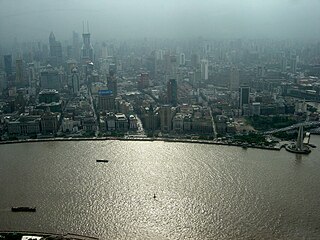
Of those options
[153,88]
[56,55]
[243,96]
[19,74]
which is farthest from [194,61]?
[19,74]

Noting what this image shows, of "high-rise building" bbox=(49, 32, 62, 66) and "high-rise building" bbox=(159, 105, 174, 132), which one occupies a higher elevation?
"high-rise building" bbox=(49, 32, 62, 66)

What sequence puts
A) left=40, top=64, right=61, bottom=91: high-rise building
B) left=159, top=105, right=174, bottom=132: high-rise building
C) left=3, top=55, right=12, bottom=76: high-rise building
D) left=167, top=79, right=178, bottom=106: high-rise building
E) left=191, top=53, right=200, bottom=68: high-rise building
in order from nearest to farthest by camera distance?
left=159, top=105, right=174, bottom=132: high-rise building, left=167, top=79, right=178, bottom=106: high-rise building, left=40, top=64, right=61, bottom=91: high-rise building, left=3, top=55, right=12, bottom=76: high-rise building, left=191, top=53, right=200, bottom=68: high-rise building

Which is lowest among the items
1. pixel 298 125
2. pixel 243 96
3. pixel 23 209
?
pixel 23 209

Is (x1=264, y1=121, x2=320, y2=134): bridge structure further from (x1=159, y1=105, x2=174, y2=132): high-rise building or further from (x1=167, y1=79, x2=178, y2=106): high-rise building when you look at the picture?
(x1=167, y1=79, x2=178, y2=106): high-rise building

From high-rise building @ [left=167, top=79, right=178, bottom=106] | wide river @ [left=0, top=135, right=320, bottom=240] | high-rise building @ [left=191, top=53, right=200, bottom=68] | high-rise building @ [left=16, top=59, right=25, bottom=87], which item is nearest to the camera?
wide river @ [left=0, top=135, right=320, bottom=240]

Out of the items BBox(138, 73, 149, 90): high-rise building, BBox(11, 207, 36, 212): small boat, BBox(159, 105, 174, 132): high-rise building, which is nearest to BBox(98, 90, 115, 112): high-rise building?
BBox(159, 105, 174, 132): high-rise building

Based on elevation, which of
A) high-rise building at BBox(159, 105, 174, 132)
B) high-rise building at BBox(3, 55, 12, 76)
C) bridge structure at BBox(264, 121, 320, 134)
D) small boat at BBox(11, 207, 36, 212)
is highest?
high-rise building at BBox(3, 55, 12, 76)

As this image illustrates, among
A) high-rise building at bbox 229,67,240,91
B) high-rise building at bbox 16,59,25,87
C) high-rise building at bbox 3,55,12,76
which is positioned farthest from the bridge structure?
high-rise building at bbox 3,55,12,76

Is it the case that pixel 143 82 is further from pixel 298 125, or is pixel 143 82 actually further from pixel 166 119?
pixel 298 125

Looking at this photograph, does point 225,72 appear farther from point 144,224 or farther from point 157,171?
point 144,224

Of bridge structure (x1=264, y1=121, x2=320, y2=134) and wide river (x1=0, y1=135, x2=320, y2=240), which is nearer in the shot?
wide river (x1=0, y1=135, x2=320, y2=240)
